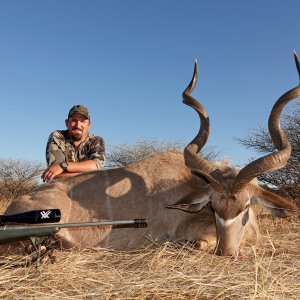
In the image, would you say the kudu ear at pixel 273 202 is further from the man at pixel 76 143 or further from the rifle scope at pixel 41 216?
the man at pixel 76 143

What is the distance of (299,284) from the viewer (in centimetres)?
251

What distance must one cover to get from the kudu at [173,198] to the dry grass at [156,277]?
0.40m

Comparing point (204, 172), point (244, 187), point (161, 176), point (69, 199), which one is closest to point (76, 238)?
point (69, 199)

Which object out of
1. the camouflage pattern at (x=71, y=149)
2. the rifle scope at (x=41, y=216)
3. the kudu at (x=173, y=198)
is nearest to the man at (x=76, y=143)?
the camouflage pattern at (x=71, y=149)


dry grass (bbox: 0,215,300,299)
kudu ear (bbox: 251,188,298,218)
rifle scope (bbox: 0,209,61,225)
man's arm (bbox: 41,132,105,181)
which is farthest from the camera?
man's arm (bbox: 41,132,105,181)

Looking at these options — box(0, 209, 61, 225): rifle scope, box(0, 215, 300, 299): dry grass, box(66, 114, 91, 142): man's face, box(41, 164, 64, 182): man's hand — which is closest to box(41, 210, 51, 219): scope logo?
box(0, 209, 61, 225): rifle scope

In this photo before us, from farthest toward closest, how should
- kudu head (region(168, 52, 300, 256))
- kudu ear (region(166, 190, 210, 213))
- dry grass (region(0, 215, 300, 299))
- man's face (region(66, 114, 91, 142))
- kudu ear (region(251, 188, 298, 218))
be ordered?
man's face (region(66, 114, 91, 142))
kudu ear (region(166, 190, 210, 213))
kudu ear (region(251, 188, 298, 218))
kudu head (region(168, 52, 300, 256))
dry grass (region(0, 215, 300, 299))

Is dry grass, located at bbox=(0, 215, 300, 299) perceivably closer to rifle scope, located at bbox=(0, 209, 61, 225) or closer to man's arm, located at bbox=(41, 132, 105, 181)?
rifle scope, located at bbox=(0, 209, 61, 225)

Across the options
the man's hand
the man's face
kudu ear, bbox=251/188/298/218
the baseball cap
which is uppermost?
the baseball cap

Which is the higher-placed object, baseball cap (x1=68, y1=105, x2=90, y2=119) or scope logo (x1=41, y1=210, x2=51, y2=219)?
baseball cap (x1=68, y1=105, x2=90, y2=119)

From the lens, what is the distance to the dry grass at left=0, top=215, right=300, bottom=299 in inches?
90.0

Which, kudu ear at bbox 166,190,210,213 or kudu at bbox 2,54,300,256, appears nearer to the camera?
kudu at bbox 2,54,300,256

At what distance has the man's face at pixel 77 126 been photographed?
546cm

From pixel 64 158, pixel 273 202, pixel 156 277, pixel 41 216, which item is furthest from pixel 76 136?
pixel 156 277
